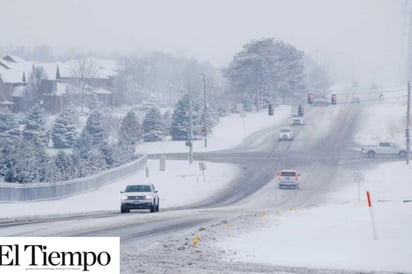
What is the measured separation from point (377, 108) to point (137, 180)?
7451cm

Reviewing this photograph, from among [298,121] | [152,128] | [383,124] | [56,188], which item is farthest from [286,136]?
[56,188]

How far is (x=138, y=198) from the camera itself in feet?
135

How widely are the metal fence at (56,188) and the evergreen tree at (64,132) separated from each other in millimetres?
37784

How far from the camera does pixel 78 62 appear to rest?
190 meters

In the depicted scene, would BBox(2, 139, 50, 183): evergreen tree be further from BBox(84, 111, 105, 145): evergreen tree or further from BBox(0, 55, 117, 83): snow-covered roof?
BBox(0, 55, 117, 83): snow-covered roof

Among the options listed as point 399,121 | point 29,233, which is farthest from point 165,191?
point 399,121

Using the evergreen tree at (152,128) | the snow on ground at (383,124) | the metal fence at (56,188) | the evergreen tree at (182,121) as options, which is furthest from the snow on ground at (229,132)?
the metal fence at (56,188)

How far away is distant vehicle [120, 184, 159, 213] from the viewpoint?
135 feet

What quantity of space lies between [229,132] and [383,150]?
95.3 ft

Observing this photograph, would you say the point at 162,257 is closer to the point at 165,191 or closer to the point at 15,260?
the point at 15,260

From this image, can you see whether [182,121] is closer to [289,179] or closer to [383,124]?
[383,124]

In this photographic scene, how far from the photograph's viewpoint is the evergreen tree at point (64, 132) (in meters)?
109

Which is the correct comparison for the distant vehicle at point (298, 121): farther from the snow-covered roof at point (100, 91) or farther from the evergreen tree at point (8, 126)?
the snow-covered roof at point (100, 91)

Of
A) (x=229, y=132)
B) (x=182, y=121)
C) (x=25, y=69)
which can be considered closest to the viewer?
(x=182, y=121)
